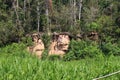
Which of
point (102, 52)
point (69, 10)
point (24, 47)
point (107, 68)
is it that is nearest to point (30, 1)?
point (69, 10)

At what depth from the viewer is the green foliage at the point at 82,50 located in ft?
97.8

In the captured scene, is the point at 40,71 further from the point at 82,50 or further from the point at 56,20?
the point at 56,20

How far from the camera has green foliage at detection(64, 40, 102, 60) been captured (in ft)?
97.8

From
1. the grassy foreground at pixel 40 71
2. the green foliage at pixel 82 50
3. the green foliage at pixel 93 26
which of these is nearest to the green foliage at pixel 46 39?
the green foliage at pixel 82 50

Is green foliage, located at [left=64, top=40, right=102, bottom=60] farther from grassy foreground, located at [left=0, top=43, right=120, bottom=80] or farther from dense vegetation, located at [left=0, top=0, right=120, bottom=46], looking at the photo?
grassy foreground, located at [left=0, top=43, right=120, bottom=80]

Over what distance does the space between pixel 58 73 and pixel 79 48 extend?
23.4m

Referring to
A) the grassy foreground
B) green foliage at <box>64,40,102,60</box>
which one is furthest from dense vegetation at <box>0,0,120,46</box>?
the grassy foreground

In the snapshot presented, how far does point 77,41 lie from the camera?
1219 inches

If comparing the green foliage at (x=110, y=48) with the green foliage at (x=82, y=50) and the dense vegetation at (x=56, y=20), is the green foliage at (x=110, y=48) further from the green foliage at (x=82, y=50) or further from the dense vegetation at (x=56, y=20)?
the dense vegetation at (x=56, y=20)

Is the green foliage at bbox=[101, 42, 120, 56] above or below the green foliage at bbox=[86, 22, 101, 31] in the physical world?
below

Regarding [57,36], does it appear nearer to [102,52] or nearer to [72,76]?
[102,52]

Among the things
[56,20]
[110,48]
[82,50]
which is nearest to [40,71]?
[82,50]

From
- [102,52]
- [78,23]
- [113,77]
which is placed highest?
[113,77]

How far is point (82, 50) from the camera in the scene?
30219 millimetres
